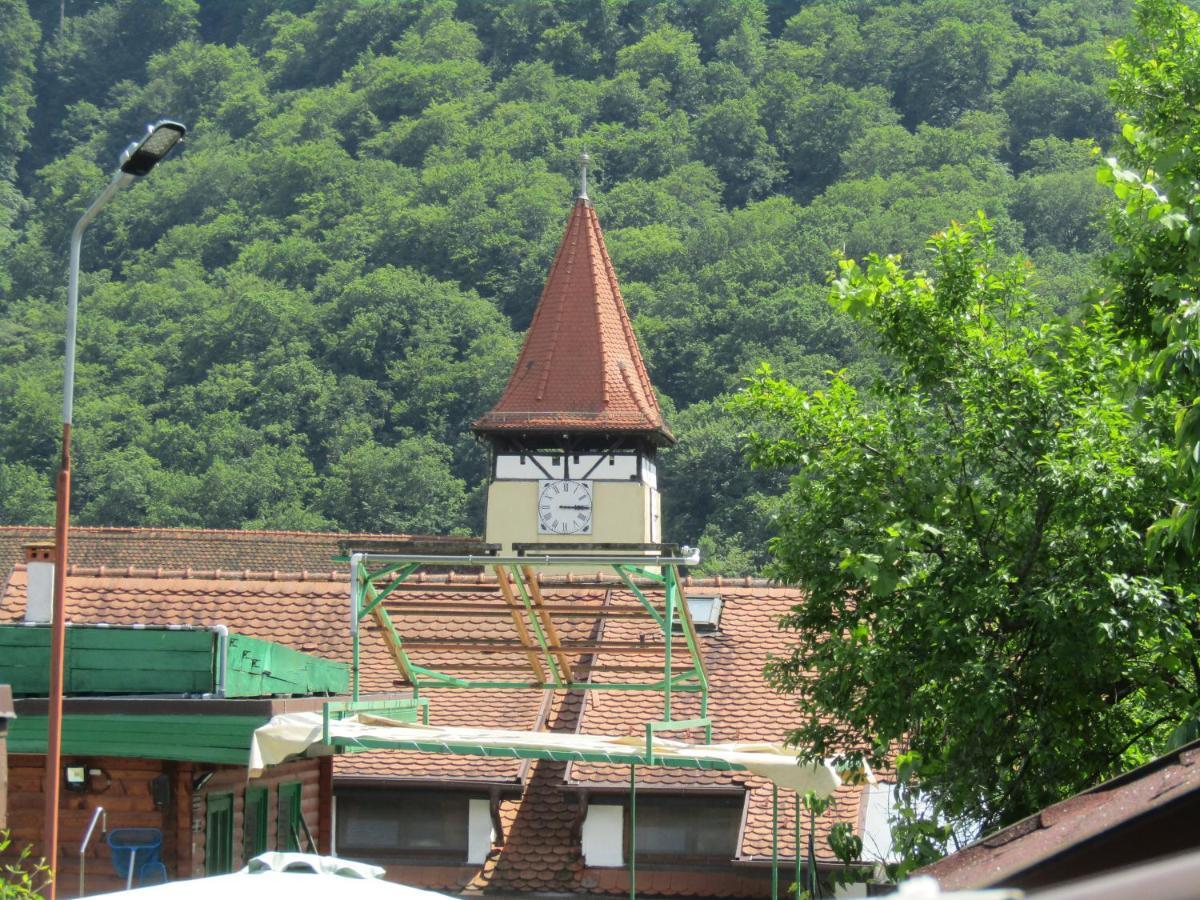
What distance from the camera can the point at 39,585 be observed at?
53.0ft

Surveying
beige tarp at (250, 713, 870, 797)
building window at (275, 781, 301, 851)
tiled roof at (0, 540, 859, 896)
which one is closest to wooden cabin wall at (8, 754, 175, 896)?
beige tarp at (250, 713, 870, 797)

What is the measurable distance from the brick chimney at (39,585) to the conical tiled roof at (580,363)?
96.2 feet

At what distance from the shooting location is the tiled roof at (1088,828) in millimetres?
3949

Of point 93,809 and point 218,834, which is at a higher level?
point 93,809

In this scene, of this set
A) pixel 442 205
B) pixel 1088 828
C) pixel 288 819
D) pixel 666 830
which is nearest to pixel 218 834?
pixel 288 819

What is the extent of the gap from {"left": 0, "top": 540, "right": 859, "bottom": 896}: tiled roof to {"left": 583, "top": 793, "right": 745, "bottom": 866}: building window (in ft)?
0.76

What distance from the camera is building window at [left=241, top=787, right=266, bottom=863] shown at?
49.8 feet

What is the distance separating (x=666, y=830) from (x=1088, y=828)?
16.5 m

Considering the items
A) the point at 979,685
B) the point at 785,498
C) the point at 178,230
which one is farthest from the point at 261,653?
the point at 178,230

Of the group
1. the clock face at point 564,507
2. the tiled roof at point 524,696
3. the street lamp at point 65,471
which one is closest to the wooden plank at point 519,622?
the tiled roof at point 524,696

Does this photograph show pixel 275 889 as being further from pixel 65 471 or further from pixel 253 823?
pixel 253 823

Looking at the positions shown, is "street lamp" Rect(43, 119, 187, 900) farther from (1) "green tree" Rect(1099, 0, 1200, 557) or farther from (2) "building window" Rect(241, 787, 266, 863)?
(1) "green tree" Rect(1099, 0, 1200, 557)

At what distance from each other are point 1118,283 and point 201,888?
6.71m

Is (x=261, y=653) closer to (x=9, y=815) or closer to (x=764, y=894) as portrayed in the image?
(x=9, y=815)
